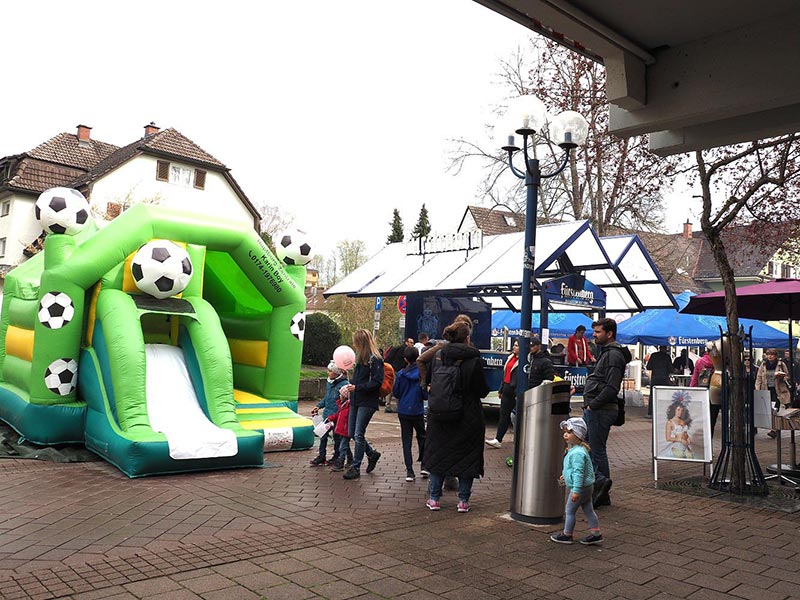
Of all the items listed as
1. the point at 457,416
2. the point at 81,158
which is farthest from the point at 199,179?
the point at 457,416

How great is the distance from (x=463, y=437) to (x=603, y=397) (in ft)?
4.89

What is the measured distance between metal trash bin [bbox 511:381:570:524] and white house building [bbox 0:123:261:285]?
1100 inches

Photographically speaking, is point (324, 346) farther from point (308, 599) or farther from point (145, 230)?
point (308, 599)

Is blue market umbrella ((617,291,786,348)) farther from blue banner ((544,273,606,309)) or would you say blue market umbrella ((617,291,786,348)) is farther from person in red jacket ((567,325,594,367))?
blue banner ((544,273,606,309))

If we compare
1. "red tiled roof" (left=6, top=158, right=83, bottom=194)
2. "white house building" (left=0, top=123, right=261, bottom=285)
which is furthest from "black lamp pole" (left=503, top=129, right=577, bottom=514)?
"red tiled roof" (left=6, top=158, right=83, bottom=194)

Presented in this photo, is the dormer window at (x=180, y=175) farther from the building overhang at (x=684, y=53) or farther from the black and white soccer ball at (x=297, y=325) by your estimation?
the building overhang at (x=684, y=53)

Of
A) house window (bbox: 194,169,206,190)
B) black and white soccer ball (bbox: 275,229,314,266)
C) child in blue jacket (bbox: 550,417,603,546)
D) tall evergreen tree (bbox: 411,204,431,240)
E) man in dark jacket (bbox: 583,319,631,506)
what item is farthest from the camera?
tall evergreen tree (bbox: 411,204,431,240)

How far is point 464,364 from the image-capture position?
21.1ft

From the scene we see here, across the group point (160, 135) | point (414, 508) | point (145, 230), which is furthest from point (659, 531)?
point (160, 135)

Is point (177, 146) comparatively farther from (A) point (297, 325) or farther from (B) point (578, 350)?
(A) point (297, 325)

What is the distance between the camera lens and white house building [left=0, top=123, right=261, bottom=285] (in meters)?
33.7

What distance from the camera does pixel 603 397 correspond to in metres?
6.78

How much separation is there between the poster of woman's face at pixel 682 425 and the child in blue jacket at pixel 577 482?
3.06 m

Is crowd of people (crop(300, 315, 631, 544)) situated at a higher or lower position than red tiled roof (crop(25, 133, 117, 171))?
lower
